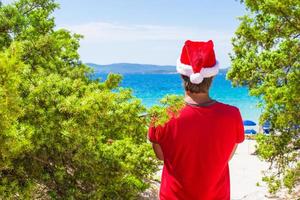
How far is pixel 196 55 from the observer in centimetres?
326

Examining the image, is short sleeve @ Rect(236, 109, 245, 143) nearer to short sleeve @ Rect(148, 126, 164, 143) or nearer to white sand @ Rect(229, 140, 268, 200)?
short sleeve @ Rect(148, 126, 164, 143)

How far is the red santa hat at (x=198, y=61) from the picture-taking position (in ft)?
10.5

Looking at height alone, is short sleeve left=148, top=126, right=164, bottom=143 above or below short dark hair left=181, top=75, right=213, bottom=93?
below

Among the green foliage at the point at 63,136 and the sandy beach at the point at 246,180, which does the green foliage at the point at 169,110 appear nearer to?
the green foliage at the point at 63,136

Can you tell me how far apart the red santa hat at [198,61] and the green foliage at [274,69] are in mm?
5102

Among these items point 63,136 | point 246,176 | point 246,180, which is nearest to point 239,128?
point 63,136

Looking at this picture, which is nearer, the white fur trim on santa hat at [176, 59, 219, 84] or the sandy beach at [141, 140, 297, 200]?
the white fur trim on santa hat at [176, 59, 219, 84]

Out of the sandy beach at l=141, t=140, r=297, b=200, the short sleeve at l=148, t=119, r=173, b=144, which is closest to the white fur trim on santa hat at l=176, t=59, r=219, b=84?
the short sleeve at l=148, t=119, r=173, b=144

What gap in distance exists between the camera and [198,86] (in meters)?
3.23

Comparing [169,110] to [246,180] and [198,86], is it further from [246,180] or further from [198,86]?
[246,180]

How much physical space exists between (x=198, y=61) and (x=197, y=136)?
1.67 feet

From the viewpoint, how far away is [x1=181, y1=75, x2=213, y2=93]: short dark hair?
10.6ft

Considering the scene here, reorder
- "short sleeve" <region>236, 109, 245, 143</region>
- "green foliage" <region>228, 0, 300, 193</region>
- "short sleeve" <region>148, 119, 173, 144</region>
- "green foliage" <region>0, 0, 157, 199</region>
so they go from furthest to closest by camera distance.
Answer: "green foliage" <region>228, 0, 300, 193</region>, "green foliage" <region>0, 0, 157, 199</region>, "short sleeve" <region>236, 109, 245, 143</region>, "short sleeve" <region>148, 119, 173, 144</region>

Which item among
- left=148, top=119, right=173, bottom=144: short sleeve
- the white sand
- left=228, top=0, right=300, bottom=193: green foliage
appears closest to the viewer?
left=148, top=119, right=173, bottom=144: short sleeve
